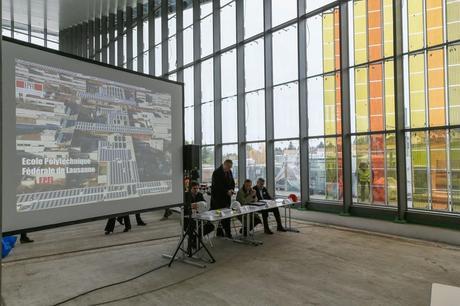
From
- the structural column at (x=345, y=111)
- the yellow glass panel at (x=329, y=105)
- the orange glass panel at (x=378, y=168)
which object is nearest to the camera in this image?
the orange glass panel at (x=378, y=168)

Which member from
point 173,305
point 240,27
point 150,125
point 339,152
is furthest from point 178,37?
point 173,305

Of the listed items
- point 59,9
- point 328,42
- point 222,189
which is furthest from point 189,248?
point 59,9

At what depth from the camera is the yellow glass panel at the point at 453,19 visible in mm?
5516

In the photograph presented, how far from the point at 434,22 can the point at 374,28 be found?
1.11m

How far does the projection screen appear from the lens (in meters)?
2.68

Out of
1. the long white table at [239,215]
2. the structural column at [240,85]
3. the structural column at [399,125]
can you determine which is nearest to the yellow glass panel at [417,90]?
the structural column at [399,125]

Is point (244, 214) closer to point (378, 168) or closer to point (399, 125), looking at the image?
point (378, 168)

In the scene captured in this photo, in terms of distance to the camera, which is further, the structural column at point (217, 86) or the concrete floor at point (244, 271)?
the structural column at point (217, 86)

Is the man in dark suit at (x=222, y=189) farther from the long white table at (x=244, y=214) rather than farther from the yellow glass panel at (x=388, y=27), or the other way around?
the yellow glass panel at (x=388, y=27)

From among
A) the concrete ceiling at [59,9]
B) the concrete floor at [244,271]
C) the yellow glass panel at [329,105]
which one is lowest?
the concrete floor at [244,271]

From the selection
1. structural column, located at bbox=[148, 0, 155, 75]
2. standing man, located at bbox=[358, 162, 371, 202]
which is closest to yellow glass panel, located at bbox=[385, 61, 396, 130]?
standing man, located at bbox=[358, 162, 371, 202]

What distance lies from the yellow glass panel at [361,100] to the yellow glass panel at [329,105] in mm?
521

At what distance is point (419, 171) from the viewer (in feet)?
19.7

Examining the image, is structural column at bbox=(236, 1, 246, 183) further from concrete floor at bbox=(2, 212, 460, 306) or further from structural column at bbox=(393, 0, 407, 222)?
structural column at bbox=(393, 0, 407, 222)
